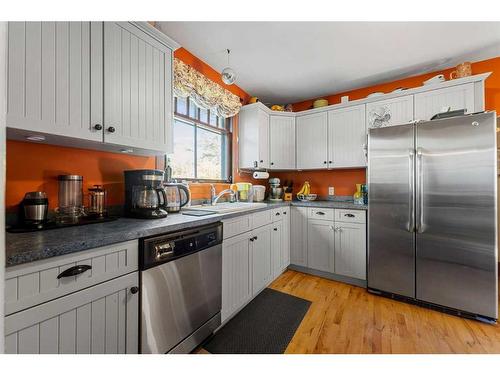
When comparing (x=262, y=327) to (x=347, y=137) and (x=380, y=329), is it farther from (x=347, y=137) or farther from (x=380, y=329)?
(x=347, y=137)

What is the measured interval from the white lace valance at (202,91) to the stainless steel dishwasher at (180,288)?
55.2 inches

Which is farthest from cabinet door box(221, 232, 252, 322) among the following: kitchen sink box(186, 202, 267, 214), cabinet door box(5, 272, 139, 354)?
cabinet door box(5, 272, 139, 354)

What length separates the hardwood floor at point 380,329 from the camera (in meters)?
1.45

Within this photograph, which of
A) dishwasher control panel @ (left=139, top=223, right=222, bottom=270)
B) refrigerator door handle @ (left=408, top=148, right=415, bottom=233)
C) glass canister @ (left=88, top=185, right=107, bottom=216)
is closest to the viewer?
dishwasher control panel @ (left=139, top=223, right=222, bottom=270)

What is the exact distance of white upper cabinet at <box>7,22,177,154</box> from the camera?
94 centimetres

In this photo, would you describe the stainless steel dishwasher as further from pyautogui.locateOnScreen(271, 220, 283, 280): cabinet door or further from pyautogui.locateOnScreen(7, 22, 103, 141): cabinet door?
pyautogui.locateOnScreen(271, 220, 283, 280): cabinet door

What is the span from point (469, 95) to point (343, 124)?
120 centimetres

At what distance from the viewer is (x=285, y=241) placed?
2672 millimetres

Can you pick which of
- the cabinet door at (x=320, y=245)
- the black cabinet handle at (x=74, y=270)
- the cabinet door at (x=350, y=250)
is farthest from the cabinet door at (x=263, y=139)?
the black cabinet handle at (x=74, y=270)

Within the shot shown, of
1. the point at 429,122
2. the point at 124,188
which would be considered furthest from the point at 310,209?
the point at 124,188

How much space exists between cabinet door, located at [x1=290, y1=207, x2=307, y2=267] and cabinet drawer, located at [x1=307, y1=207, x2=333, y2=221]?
7 cm

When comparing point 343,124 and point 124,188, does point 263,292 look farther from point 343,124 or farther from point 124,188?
point 343,124
